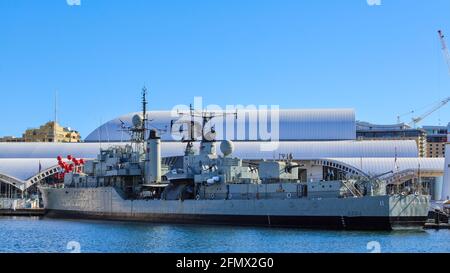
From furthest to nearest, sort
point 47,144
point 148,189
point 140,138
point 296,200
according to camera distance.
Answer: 1. point 47,144
2. point 140,138
3. point 148,189
4. point 296,200

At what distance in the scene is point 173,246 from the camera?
38688 mm

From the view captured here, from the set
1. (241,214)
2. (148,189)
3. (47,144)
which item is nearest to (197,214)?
(241,214)

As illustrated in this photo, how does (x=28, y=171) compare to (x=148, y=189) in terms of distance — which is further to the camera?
(x=28, y=171)

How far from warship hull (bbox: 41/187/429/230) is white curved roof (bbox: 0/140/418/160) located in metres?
38.3

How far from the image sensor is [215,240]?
4100 centimetres

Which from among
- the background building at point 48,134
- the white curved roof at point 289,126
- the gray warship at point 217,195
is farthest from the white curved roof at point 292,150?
the background building at point 48,134

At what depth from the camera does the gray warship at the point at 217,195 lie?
154ft

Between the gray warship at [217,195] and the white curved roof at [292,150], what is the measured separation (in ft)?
103

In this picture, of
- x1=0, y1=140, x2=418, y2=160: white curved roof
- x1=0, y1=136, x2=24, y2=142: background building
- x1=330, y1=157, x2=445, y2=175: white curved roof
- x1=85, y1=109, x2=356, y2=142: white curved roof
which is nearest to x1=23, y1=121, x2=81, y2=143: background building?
x1=0, y1=136, x2=24, y2=142: background building

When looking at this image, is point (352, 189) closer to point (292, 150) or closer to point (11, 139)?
point (292, 150)

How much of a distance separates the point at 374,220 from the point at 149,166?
25.0 m

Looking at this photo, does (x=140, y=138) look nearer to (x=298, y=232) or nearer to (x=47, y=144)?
(x=298, y=232)

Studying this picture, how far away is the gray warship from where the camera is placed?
4703cm

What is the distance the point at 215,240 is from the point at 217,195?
14700 mm
